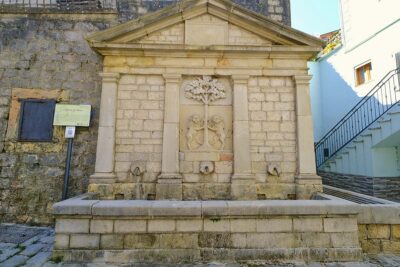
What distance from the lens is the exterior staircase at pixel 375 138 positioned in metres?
6.61

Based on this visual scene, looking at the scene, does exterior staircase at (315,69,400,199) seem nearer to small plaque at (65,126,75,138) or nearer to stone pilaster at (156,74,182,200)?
stone pilaster at (156,74,182,200)

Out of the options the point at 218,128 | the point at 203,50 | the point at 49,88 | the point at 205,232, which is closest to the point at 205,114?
the point at 218,128

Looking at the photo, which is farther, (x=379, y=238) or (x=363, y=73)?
(x=363, y=73)

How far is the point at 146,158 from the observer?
4566 mm

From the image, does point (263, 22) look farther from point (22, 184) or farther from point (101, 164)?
point (22, 184)

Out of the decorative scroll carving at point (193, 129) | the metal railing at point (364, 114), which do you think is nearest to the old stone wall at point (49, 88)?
the decorative scroll carving at point (193, 129)

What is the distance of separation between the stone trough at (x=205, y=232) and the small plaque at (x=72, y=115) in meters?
2.26

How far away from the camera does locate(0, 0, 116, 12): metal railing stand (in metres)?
5.32

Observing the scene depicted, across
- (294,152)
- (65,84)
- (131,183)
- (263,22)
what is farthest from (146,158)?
(263,22)

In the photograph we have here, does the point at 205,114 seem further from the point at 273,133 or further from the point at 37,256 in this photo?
the point at 37,256

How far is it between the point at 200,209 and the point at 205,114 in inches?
80.0

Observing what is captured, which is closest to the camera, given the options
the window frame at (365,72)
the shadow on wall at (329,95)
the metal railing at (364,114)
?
the metal railing at (364,114)

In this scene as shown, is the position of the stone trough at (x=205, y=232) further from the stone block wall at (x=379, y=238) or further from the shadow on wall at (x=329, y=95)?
the shadow on wall at (x=329, y=95)

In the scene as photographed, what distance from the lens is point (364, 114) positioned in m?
7.98
